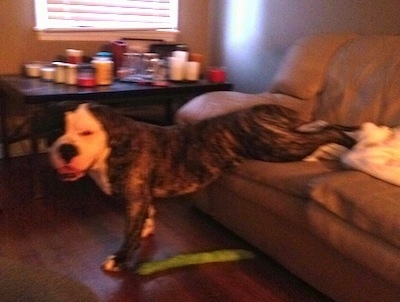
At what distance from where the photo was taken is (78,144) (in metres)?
1.79

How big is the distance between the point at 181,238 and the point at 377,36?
4.29 feet

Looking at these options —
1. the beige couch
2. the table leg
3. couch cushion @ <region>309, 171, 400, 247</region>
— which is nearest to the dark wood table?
the table leg

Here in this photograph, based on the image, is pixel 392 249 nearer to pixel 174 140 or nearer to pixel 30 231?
pixel 174 140

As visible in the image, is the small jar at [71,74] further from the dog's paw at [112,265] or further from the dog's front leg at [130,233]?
the dog's paw at [112,265]

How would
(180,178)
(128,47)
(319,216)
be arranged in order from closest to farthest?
(319,216), (180,178), (128,47)

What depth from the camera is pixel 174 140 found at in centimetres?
204

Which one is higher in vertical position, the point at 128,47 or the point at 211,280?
the point at 128,47

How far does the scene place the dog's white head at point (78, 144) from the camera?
1.79 m

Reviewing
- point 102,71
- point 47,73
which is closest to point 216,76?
point 102,71

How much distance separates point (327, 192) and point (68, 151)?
0.91m

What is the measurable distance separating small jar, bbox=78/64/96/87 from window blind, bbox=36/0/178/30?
553mm

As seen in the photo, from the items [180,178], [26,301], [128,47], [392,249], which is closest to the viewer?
[26,301]

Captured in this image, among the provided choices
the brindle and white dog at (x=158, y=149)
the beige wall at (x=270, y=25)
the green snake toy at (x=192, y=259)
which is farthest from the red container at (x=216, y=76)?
the green snake toy at (x=192, y=259)

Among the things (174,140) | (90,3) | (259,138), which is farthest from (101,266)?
(90,3)
